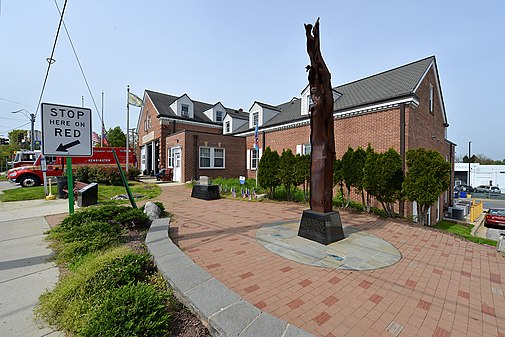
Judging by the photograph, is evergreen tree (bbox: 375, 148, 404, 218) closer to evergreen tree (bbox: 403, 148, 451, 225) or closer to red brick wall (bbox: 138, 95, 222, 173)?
evergreen tree (bbox: 403, 148, 451, 225)

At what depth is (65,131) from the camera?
14.4 feet

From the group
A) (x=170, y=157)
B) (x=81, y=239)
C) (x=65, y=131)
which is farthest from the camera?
(x=170, y=157)

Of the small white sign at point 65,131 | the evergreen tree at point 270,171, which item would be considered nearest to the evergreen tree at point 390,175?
the evergreen tree at point 270,171

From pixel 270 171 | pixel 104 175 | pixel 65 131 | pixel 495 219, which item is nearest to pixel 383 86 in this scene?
pixel 270 171

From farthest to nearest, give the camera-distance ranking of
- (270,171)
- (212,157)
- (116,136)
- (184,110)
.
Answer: (116,136), (184,110), (212,157), (270,171)

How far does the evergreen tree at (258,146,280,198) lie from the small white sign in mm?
7152

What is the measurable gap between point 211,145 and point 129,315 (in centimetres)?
1590

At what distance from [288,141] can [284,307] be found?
555 inches

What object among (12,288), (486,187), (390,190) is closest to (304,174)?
(390,190)

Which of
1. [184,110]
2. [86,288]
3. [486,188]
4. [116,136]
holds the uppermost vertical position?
[184,110]

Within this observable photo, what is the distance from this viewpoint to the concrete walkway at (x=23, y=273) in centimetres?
211

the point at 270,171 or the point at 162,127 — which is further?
the point at 162,127

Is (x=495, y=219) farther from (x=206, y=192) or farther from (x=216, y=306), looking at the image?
(x=216, y=306)

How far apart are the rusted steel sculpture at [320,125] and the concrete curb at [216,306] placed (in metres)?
3.02
